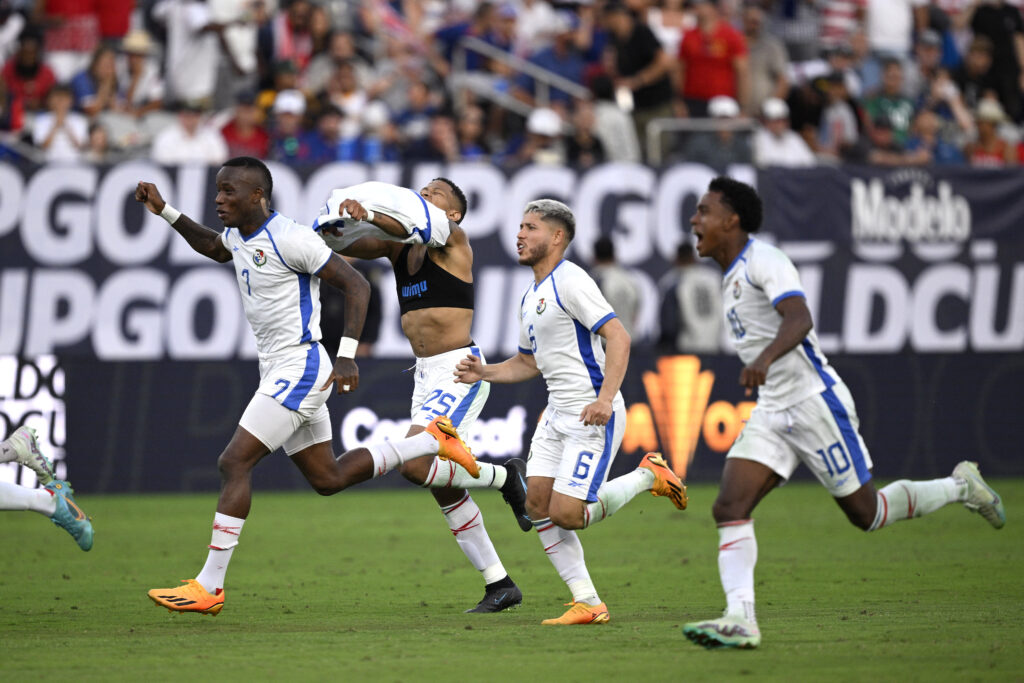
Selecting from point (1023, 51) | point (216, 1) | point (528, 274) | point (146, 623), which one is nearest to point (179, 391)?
point (528, 274)

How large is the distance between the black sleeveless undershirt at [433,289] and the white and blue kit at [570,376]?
883mm

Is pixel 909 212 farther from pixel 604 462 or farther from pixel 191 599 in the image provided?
pixel 191 599

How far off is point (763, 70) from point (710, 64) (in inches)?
40.0

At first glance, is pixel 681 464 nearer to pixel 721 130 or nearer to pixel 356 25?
pixel 721 130

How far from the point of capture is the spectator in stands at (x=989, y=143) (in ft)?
71.5

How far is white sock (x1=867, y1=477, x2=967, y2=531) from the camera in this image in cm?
783

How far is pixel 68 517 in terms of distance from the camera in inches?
342

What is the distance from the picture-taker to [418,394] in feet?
30.8

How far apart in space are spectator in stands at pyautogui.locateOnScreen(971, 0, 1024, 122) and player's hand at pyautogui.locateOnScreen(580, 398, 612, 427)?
1735cm

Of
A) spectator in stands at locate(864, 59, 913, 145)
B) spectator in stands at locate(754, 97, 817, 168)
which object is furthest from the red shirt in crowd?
spectator in stands at locate(864, 59, 913, 145)

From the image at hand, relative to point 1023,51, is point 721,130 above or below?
below

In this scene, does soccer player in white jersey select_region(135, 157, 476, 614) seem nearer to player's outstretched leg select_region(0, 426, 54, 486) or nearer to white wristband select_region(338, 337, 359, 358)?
white wristband select_region(338, 337, 359, 358)

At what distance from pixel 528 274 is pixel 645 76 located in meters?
3.67

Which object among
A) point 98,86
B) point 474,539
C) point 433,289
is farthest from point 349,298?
point 98,86
